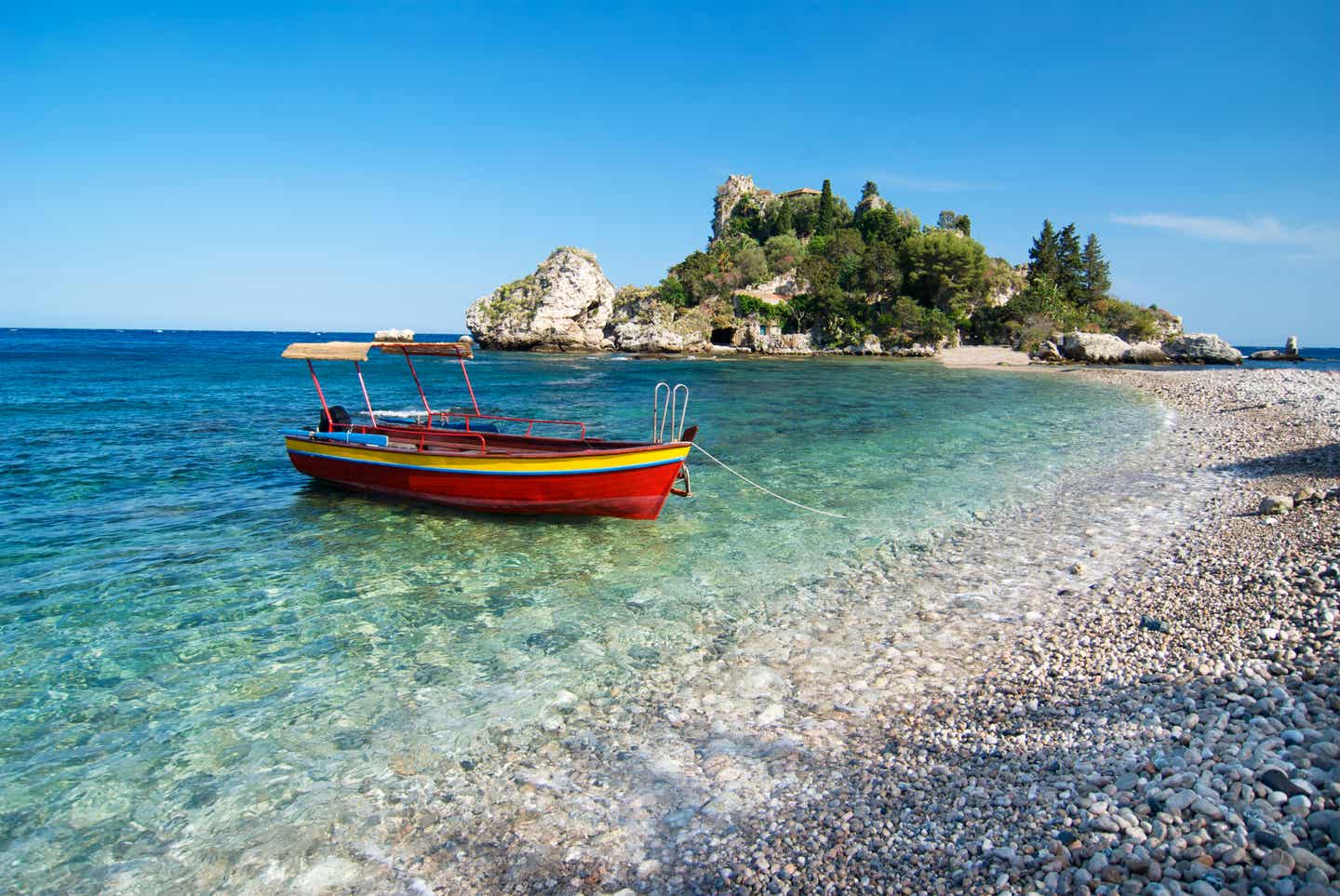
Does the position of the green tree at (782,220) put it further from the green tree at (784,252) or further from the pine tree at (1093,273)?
the pine tree at (1093,273)

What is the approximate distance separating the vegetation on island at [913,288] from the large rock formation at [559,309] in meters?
9.33

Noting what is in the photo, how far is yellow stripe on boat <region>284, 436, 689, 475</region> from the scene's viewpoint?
1335cm

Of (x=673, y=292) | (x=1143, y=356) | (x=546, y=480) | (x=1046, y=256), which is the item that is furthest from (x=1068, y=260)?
(x=546, y=480)

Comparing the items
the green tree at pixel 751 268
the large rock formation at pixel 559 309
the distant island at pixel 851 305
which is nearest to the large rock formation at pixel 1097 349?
the distant island at pixel 851 305

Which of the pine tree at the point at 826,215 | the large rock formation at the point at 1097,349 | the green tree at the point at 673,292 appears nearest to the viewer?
the large rock formation at the point at 1097,349

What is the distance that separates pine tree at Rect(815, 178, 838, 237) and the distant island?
343 inches

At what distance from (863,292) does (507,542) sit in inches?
3140

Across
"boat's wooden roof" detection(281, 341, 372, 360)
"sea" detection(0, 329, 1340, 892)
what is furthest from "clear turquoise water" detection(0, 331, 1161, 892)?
"boat's wooden roof" detection(281, 341, 372, 360)

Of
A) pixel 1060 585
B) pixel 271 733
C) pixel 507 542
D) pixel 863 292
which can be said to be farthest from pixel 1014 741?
pixel 863 292

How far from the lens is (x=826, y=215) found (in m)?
109

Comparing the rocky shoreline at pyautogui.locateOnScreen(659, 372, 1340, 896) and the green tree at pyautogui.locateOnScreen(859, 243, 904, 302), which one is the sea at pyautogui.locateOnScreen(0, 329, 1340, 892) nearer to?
the rocky shoreline at pyautogui.locateOnScreen(659, 372, 1340, 896)

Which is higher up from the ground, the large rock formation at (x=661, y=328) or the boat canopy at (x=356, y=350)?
the large rock formation at (x=661, y=328)

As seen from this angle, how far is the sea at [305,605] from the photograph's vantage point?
5.95 meters

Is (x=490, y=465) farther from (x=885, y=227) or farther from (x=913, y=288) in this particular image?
(x=885, y=227)
